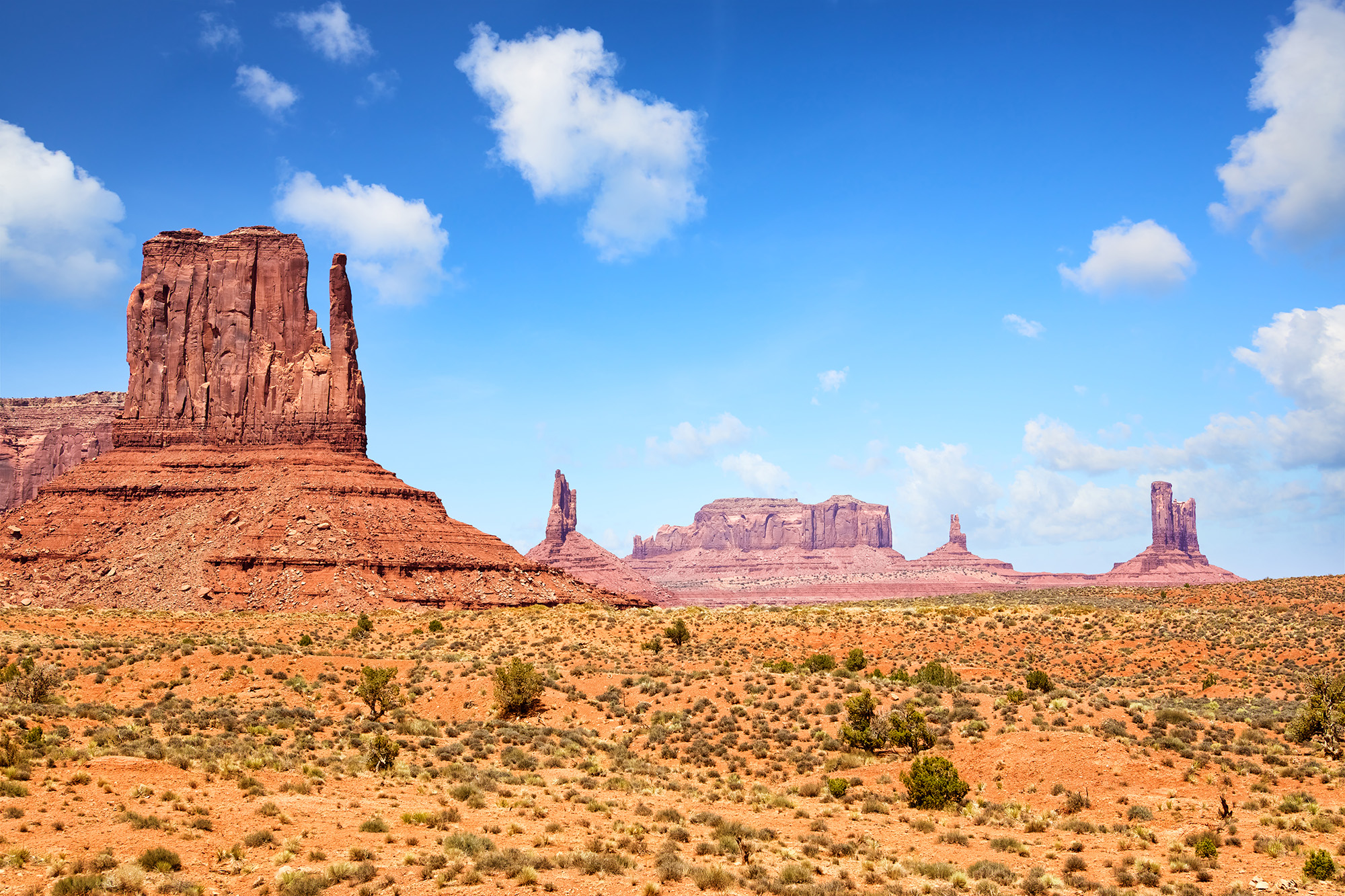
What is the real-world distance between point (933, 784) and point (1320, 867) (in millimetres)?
6870

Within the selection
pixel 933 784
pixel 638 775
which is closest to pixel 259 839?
pixel 638 775

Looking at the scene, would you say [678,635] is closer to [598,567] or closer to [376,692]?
[376,692]

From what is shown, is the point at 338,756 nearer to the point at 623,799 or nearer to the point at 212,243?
the point at 623,799

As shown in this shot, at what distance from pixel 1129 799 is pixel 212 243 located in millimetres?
91255

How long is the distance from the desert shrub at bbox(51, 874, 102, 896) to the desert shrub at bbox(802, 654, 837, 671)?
2462cm

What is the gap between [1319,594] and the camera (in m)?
58.8

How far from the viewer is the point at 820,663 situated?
1329 inches

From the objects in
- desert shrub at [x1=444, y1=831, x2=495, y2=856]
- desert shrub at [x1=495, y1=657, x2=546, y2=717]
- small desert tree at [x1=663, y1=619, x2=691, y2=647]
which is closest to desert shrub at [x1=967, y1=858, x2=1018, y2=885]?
desert shrub at [x1=444, y1=831, x2=495, y2=856]

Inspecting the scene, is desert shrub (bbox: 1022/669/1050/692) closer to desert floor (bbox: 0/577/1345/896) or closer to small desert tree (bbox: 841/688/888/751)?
desert floor (bbox: 0/577/1345/896)

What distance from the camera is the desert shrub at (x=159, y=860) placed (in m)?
12.2

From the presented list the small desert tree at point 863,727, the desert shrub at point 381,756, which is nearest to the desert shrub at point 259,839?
the desert shrub at point 381,756

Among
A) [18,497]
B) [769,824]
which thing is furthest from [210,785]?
[18,497]

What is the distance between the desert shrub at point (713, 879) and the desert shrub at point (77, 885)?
7.71 metres

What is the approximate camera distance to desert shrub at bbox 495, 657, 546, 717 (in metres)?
27.3
